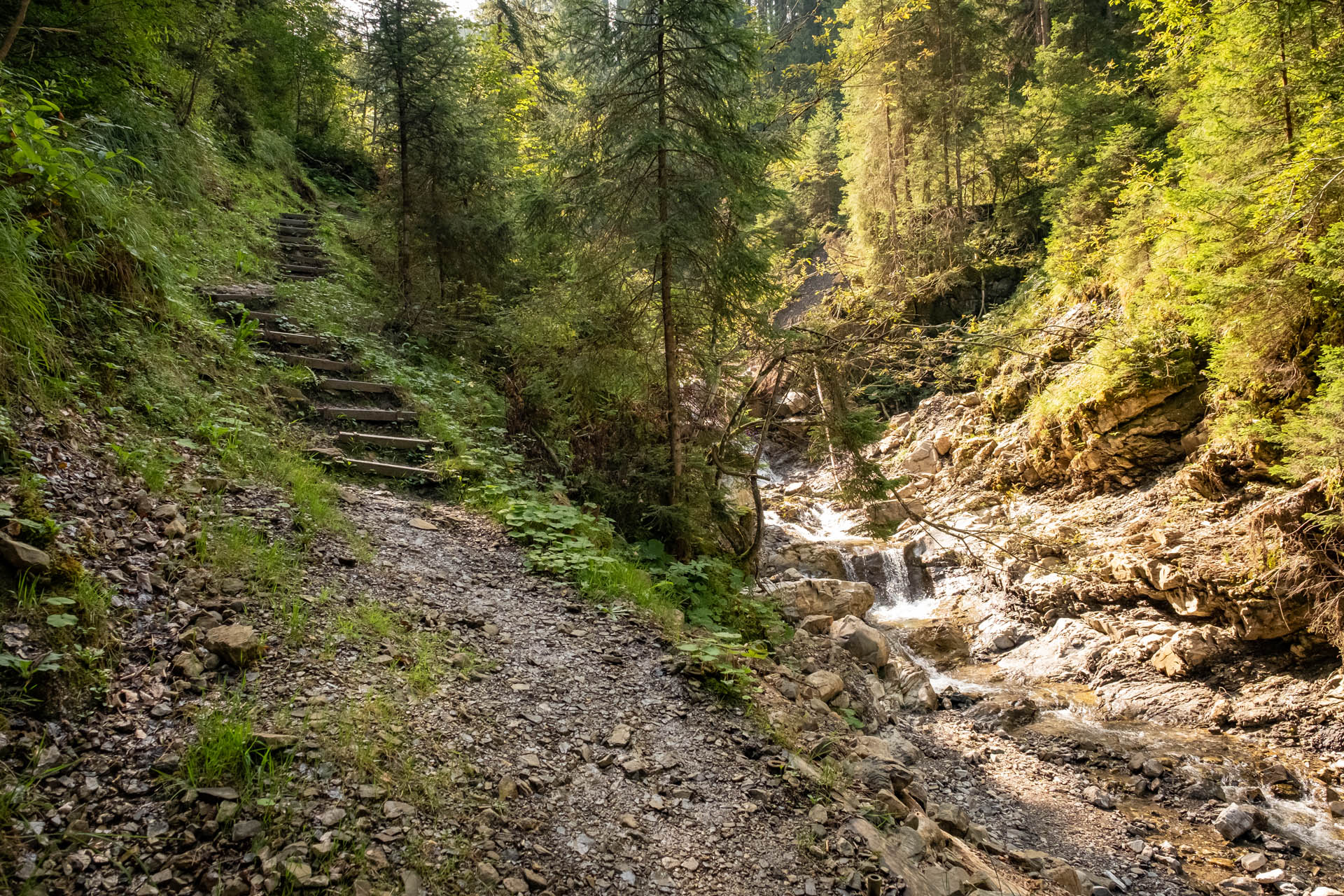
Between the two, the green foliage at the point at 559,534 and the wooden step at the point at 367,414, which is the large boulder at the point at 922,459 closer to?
the green foliage at the point at 559,534

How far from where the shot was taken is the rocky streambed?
5809 millimetres

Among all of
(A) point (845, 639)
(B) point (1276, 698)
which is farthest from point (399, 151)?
(B) point (1276, 698)

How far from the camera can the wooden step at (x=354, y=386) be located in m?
7.66

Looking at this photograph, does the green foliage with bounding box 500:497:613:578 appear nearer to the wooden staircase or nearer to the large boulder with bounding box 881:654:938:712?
the wooden staircase

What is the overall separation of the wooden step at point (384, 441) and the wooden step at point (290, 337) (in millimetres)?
2008

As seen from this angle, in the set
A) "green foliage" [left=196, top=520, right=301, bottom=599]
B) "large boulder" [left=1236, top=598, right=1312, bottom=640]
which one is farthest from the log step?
"large boulder" [left=1236, top=598, right=1312, bottom=640]

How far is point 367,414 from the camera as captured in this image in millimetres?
7445

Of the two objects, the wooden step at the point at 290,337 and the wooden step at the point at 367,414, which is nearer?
the wooden step at the point at 367,414

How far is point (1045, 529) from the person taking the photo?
40.5 feet

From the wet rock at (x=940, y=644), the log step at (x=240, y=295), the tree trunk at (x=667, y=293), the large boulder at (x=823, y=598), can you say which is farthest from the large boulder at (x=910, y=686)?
the log step at (x=240, y=295)

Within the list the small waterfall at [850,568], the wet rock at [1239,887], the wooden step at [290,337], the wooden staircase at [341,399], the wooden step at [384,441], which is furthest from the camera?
the small waterfall at [850,568]

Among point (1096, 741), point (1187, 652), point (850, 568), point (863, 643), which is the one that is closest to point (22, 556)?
point (863, 643)

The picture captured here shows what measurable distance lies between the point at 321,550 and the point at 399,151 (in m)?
8.66

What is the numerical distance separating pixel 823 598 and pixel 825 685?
421cm
